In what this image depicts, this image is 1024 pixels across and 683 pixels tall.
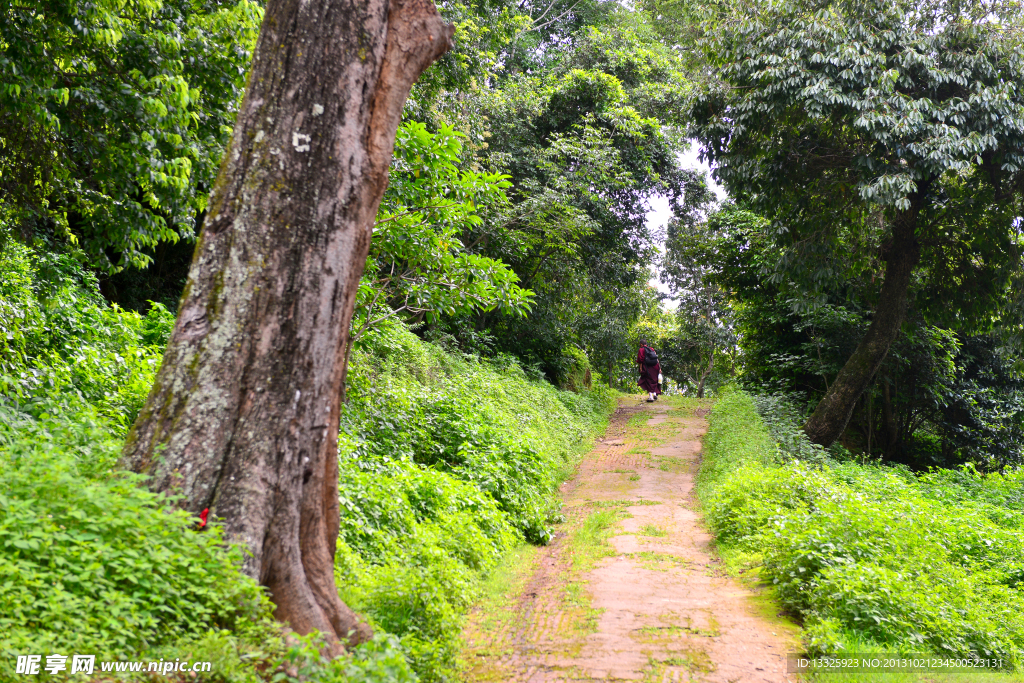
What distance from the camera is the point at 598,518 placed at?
28.5ft

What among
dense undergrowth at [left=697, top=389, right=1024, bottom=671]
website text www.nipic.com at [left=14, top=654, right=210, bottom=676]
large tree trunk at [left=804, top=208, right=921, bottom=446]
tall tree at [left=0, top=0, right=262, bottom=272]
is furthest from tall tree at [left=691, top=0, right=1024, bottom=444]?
website text www.nipic.com at [left=14, top=654, right=210, bottom=676]

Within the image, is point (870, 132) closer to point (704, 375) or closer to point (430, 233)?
point (430, 233)

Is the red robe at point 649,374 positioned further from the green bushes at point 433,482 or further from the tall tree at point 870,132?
the tall tree at point 870,132

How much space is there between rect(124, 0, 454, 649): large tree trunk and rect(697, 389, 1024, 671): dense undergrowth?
3.62 metres

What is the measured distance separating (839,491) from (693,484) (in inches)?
138

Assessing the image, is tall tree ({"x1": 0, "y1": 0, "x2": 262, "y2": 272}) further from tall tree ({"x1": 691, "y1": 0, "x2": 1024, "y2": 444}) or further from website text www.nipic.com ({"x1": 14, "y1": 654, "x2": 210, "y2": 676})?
tall tree ({"x1": 691, "y1": 0, "x2": 1024, "y2": 444})

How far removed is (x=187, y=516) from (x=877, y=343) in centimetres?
1318

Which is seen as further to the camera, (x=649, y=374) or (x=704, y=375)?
(x=704, y=375)

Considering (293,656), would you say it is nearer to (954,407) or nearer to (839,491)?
(839,491)

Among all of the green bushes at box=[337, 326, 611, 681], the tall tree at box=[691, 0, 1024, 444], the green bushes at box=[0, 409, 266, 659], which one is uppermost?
the tall tree at box=[691, 0, 1024, 444]

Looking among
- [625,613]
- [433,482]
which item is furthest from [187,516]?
[433,482]

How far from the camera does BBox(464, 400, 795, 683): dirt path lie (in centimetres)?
443

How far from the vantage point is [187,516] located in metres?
3.02

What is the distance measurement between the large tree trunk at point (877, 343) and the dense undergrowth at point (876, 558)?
10.5 feet
